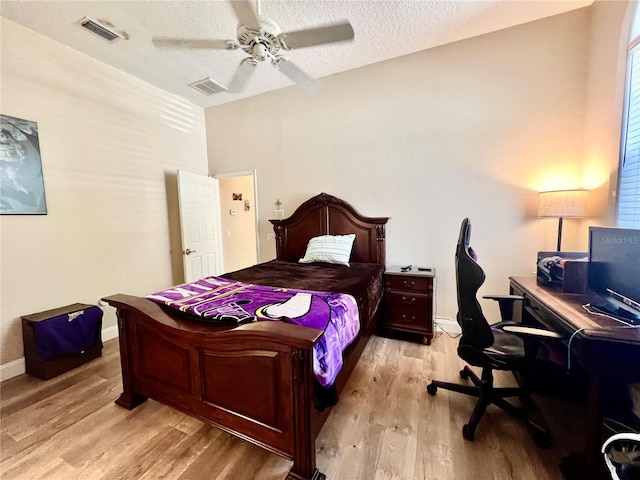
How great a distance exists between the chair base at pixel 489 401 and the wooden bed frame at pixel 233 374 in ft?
2.44

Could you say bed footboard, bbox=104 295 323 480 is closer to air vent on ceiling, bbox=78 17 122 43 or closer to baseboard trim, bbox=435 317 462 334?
baseboard trim, bbox=435 317 462 334

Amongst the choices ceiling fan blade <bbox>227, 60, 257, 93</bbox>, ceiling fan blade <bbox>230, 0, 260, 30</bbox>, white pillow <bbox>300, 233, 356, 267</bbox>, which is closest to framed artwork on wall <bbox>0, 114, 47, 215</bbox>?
ceiling fan blade <bbox>227, 60, 257, 93</bbox>

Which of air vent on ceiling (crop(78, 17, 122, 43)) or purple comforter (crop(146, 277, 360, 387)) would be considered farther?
air vent on ceiling (crop(78, 17, 122, 43))

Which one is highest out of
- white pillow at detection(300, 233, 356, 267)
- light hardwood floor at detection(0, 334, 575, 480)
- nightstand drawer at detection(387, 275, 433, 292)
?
white pillow at detection(300, 233, 356, 267)

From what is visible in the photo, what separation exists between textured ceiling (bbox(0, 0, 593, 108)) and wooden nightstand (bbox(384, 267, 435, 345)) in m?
2.37

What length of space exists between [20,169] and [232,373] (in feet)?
8.67

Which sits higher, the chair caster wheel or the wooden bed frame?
the wooden bed frame

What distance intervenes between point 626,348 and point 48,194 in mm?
4162

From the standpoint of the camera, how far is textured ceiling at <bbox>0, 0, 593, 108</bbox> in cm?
219

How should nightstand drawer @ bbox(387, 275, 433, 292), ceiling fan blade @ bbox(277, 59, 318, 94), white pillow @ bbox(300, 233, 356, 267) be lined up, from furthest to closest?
white pillow @ bbox(300, 233, 356, 267)
nightstand drawer @ bbox(387, 275, 433, 292)
ceiling fan blade @ bbox(277, 59, 318, 94)

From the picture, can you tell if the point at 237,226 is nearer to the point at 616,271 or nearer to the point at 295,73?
the point at 295,73

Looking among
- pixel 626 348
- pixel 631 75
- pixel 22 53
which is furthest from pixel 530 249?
pixel 22 53

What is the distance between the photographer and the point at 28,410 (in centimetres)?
188

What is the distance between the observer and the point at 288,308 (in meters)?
1.57
